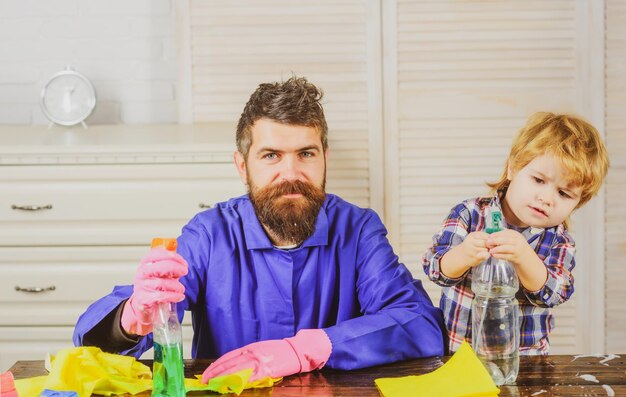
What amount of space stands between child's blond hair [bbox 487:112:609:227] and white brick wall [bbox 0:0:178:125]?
72.9 inches

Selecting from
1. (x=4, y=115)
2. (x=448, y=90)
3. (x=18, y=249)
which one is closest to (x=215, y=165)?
(x=18, y=249)

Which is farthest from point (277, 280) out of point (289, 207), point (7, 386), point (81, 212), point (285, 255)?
point (81, 212)

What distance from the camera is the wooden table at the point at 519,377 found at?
1418 millimetres

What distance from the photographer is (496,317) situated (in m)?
1.54

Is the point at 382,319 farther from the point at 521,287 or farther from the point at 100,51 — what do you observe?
the point at 100,51

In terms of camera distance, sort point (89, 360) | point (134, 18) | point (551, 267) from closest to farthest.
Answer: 1. point (89, 360)
2. point (551, 267)
3. point (134, 18)

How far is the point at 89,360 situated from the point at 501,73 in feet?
6.97

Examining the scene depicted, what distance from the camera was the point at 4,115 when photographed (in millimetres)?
3459

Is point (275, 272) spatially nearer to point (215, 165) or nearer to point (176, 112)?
point (215, 165)

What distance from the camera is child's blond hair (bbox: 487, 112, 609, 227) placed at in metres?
1.75

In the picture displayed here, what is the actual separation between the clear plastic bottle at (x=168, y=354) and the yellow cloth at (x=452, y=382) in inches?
12.1

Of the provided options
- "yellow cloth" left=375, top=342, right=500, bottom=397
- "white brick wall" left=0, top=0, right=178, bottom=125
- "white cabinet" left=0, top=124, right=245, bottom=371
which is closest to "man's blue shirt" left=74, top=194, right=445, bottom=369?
"yellow cloth" left=375, top=342, right=500, bottom=397

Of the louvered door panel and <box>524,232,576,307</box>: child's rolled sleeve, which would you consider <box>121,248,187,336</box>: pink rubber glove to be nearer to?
<box>524,232,576,307</box>: child's rolled sleeve

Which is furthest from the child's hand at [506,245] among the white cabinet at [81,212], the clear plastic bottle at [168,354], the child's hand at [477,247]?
the white cabinet at [81,212]
